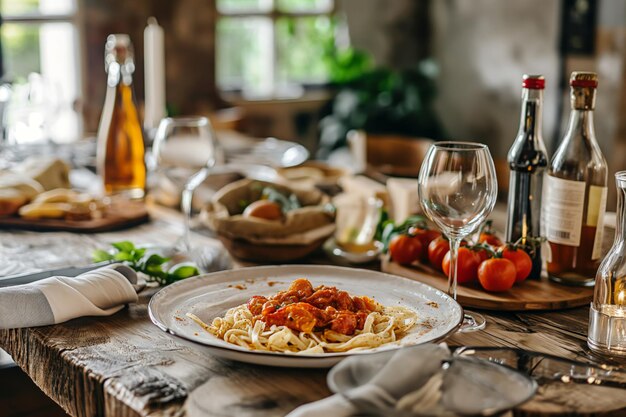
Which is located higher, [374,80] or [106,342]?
[374,80]

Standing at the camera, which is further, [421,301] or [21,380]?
[21,380]

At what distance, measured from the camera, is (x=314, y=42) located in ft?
16.7

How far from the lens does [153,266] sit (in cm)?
131

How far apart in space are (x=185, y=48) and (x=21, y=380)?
3042 millimetres

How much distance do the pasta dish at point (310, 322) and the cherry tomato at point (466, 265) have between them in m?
0.17

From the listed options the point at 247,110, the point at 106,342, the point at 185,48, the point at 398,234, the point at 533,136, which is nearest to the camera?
the point at 106,342

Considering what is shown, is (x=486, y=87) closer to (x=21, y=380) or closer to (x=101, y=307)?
(x=21, y=380)

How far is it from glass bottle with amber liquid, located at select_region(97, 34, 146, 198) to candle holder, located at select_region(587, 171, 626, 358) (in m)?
1.25

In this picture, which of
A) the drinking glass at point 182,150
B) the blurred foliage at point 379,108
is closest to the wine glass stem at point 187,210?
the drinking glass at point 182,150

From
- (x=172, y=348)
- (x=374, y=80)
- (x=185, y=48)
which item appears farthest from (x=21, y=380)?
(x=374, y=80)

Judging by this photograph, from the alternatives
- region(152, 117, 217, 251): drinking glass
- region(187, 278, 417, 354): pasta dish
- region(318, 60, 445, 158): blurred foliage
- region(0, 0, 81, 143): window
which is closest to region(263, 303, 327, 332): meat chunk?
region(187, 278, 417, 354): pasta dish

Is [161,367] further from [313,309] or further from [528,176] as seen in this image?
[528,176]

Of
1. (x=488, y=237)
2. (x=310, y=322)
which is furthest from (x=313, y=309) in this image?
(x=488, y=237)

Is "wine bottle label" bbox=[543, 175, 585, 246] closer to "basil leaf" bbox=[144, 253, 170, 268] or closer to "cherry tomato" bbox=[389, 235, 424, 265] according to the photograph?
"cherry tomato" bbox=[389, 235, 424, 265]
